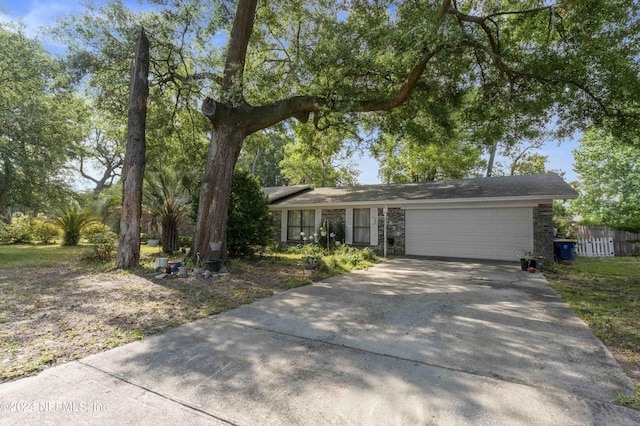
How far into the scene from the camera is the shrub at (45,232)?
15.5 m

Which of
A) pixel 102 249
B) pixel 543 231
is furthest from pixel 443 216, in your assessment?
pixel 102 249

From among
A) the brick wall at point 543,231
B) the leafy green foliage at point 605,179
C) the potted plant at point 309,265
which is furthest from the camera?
the leafy green foliage at point 605,179

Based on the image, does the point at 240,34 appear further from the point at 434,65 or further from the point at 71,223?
the point at 71,223

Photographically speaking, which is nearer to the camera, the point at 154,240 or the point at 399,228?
the point at 399,228

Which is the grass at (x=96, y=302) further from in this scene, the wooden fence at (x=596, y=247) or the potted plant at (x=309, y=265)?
the wooden fence at (x=596, y=247)

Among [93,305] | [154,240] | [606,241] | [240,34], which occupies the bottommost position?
[93,305]

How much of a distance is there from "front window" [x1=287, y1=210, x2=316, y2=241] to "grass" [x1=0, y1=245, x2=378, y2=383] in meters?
6.27

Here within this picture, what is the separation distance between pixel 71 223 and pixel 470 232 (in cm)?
1712

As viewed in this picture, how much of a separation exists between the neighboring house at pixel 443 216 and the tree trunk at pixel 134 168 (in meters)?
7.58

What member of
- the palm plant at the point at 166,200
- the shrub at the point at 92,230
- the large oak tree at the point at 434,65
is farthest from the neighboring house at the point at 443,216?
the shrub at the point at 92,230

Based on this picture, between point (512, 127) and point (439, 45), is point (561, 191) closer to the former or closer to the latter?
point (512, 127)

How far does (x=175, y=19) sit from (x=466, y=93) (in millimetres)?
9256

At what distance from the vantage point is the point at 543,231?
408 inches

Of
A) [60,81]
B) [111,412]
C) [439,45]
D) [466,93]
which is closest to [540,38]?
[466,93]
